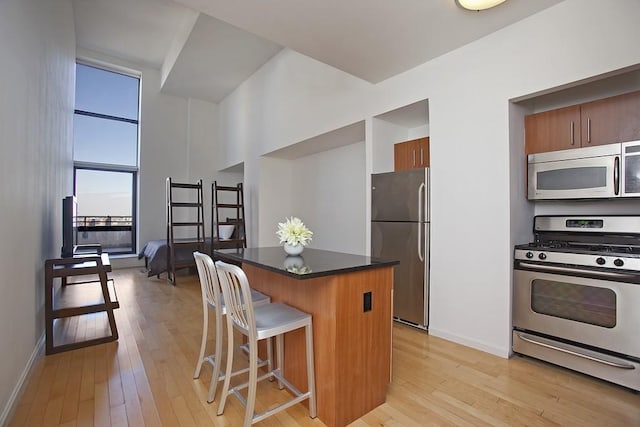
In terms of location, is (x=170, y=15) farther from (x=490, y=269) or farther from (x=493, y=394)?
(x=493, y=394)

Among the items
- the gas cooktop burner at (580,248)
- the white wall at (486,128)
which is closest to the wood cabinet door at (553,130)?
the white wall at (486,128)

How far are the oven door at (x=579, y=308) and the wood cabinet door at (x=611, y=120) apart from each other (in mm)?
1004

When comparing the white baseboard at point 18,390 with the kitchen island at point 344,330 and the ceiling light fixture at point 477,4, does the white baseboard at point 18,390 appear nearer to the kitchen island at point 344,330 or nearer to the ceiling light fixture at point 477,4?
the kitchen island at point 344,330

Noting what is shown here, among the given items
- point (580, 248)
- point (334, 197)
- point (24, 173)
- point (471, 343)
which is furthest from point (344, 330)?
point (334, 197)

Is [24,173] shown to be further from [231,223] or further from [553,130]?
[553,130]

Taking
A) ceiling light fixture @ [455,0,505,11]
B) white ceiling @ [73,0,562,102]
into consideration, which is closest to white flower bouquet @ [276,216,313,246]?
white ceiling @ [73,0,562,102]

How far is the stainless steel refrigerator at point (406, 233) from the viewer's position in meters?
3.02

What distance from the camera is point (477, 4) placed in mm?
2096

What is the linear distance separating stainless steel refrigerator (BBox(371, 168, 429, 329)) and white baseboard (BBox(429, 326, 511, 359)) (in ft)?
0.45

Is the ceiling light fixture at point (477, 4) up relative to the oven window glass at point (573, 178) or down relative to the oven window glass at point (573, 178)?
up

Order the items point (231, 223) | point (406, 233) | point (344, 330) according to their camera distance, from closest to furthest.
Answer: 1. point (344, 330)
2. point (406, 233)
3. point (231, 223)

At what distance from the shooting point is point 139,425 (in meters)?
1.65

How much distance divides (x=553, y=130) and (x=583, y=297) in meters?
1.33

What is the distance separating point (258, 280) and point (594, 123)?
112 inches
